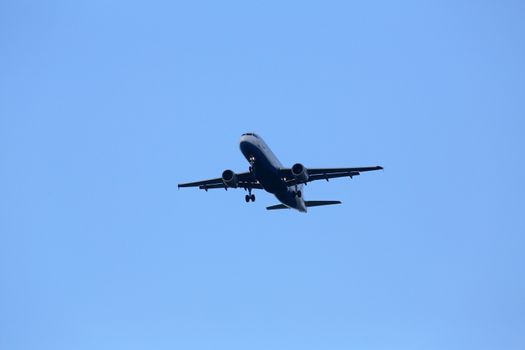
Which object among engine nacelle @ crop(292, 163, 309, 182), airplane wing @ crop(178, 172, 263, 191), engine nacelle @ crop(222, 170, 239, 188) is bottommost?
engine nacelle @ crop(292, 163, 309, 182)

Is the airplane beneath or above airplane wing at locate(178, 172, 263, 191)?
beneath

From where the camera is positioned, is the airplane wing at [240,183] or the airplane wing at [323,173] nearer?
the airplane wing at [323,173]

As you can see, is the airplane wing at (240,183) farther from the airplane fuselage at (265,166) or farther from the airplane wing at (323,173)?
the airplane wing at (323,173)

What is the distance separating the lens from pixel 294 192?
71.7 metres

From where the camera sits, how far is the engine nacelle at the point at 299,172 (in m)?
67.8

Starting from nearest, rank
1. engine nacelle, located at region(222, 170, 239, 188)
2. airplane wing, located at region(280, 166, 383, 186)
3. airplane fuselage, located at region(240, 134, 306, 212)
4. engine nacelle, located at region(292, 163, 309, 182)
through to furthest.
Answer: airplane fuselage, located at region(240, 134, 306, 212), engine nacelle, located at region(292, 163, 309, 182), airplane wing, located at region(280, 166, 383, 186), engine nacelle, located at region(222, 170, 239, 188)

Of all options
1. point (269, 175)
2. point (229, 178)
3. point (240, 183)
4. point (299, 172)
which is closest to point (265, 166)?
point (269, 175)

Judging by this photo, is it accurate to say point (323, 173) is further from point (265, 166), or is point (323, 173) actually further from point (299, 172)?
point (265, 166)

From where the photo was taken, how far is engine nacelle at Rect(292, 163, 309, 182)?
67750 millimetres

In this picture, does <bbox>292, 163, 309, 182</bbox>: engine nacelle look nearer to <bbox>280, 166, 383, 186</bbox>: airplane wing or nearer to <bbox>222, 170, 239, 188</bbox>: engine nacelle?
<bbox>280, 166, 383, 186</bbox>: airplane wing

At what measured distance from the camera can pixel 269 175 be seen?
2657 inches

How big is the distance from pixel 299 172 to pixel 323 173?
3.25 m

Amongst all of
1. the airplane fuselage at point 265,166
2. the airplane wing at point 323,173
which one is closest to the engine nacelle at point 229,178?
the airplane fuselage at point 265,166

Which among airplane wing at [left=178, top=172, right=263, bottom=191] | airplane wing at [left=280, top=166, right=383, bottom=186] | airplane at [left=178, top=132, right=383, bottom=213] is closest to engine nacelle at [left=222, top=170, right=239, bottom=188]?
airplane at [left=178, top=132, right=383, bottom=213]
